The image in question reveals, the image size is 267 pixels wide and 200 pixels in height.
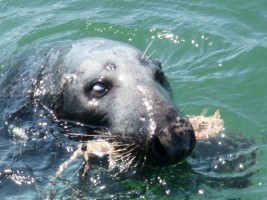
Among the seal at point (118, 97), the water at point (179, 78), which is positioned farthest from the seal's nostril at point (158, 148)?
the water at point (179, 78)

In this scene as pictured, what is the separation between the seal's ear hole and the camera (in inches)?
302

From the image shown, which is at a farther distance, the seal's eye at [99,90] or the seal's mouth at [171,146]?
the seal's eye at [99,90]

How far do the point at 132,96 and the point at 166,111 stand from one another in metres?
0.55

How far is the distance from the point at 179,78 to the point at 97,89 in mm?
3457

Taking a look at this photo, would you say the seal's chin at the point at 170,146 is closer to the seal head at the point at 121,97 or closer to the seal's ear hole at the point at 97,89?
the seal head at the point at 121,97

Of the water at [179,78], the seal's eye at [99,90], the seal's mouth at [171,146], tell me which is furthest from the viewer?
the seal's eye at [99,90]

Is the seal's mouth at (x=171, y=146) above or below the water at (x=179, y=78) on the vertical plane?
above

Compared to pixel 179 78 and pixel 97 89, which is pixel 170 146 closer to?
pixel 97 89

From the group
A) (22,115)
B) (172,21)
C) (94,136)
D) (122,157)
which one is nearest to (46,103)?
(22,115)

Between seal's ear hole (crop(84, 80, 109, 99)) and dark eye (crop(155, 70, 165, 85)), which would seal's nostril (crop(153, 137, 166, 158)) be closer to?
seal's ear hole (crop(84, 80, 109, 99))

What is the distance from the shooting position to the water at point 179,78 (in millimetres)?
7559

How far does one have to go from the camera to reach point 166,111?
6891 millimetres

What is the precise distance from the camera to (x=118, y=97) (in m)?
7.44

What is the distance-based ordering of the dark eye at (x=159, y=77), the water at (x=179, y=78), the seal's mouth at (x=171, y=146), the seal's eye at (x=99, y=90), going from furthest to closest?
the dark eye at (x=159, y=77) → the seal's eye at (x=99, y=90) → the water at (x=179, y=78) → the seal's mouth at (x=171, y=146)
